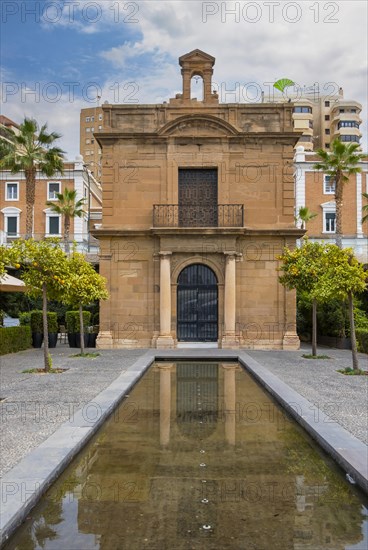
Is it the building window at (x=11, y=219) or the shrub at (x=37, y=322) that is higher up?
the building window at (x=11, y=219)

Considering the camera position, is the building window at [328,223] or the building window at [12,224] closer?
the building window at [328,223]

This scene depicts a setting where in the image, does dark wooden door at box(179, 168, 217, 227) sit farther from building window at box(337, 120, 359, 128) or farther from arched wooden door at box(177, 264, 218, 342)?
building window at box(337, 120, 359, 128)

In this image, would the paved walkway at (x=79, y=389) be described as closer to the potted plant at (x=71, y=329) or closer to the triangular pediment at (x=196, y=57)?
the potted plant at (x=71, y=329)

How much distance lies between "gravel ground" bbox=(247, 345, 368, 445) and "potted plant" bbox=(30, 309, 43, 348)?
9.66 m

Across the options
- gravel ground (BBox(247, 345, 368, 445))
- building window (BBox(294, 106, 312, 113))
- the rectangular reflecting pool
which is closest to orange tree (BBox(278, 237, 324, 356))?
gravel ground (BBox(247, 345, 368, 445))

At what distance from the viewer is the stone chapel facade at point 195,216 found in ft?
78.9

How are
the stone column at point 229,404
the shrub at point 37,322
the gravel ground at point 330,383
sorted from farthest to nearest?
1. the shrub at point 37,322
2. the gravel ground at point 330,383
3. the stone column at point 229,404

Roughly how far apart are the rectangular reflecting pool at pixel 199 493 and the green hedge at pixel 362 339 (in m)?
13.5

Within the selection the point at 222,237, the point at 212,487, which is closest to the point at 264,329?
the point at 222,237

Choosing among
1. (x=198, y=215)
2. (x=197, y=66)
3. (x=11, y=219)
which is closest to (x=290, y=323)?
(x=198, y=215)

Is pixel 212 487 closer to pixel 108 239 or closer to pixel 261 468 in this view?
pixel 261 468

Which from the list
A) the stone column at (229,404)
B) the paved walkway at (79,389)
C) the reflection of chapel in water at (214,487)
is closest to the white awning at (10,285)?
the paved walkway at (79,389)

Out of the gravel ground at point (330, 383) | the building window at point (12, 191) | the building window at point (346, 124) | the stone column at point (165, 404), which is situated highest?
the building window at point (346, 124)

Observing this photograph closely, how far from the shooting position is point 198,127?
966 inches
